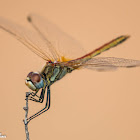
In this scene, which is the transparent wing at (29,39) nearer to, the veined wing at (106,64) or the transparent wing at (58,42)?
the transparent wing at (58,42)

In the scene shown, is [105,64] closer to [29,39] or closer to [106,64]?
[106,64]

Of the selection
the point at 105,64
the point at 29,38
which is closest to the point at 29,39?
the point at 29,38

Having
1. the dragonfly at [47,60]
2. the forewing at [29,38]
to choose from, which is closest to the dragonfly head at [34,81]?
the dragonfly at [47,60]

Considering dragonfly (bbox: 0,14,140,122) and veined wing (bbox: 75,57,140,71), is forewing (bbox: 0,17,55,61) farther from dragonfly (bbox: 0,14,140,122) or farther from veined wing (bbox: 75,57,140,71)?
veined wing (bbox: 75,57,140,71)

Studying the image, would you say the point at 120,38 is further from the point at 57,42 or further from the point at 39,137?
the point at 39,137

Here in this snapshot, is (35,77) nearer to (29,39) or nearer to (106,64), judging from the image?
(29,39)

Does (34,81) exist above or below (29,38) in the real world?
Answer: below

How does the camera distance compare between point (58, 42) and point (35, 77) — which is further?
point (58, 42)

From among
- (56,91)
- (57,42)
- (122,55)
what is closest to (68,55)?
(57,42)
